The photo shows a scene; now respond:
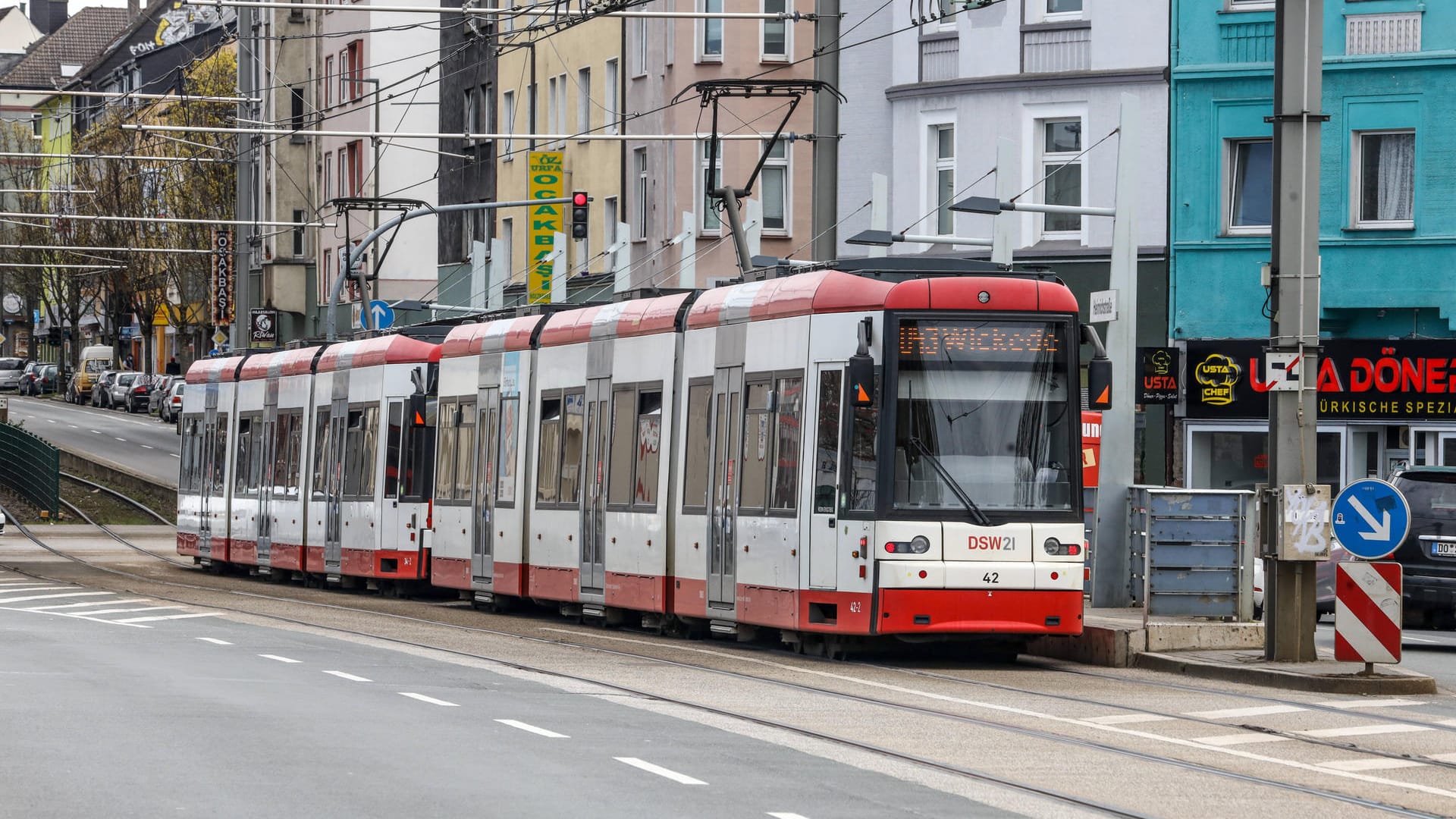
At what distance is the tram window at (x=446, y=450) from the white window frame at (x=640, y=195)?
2152cm

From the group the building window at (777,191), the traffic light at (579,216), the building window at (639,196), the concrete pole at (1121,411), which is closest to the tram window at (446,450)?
the concrete pole at (1121,411)

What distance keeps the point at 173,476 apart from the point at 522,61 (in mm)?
14410

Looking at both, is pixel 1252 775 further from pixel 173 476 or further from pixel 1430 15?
pixel 173 476

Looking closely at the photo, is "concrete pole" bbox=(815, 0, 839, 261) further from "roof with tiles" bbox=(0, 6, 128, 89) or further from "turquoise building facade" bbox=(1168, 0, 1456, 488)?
"roof with tiles" bbox=(0, 6, 128, 89)

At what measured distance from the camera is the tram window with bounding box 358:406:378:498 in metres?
31.6

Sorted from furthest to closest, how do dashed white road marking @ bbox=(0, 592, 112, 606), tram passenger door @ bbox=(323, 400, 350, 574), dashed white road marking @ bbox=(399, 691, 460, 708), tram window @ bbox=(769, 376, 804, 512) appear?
1. tram passenger door @ bbox=(323, 400, 350, 574)
2. dashed white road marking @ bbox=(0, 592, 112, 606)
3. tram window @ bbox=(769, 376, 804, 512)
4. dashed white road marking @ bbox=(399, 691, 460, 708)

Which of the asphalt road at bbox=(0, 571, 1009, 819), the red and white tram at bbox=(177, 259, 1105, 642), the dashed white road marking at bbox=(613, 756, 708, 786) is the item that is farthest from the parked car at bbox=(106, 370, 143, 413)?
the dashed white road marking at bbox=(613, 756, 708, 786)

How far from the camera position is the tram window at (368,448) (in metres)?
31.6

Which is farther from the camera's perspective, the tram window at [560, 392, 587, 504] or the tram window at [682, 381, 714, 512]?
the tram window at [560, 392, 587, 504]

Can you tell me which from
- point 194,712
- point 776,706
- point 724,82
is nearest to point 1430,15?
point 724,82

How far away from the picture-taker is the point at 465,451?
93.5ft

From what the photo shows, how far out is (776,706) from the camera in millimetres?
15617

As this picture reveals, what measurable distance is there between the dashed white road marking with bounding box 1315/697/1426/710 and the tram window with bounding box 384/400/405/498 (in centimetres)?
1631

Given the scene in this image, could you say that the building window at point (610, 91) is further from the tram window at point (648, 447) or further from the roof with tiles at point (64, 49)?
the roof with tiles at point (64, 49)
